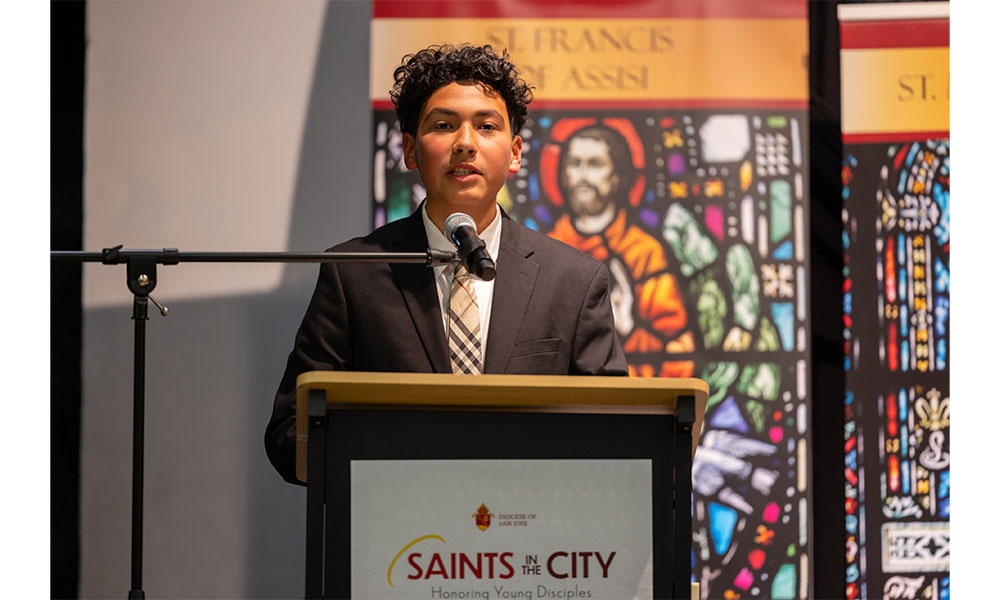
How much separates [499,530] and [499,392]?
0.21 metres

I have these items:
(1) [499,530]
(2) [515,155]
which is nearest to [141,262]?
(1) [499,530]

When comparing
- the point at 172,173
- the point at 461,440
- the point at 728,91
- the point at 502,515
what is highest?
the point at 728,91

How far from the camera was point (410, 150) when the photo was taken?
272 centimetres

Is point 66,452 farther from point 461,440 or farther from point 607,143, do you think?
point 461,440

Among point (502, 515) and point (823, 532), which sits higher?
point (502, 515)

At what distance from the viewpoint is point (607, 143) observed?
3.52 metres

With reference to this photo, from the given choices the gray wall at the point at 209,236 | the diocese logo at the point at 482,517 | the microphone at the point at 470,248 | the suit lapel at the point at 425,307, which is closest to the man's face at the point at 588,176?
the gray wall at the point at 209,236

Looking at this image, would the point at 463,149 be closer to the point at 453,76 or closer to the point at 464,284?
the point at 453,76

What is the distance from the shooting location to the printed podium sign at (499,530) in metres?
1.65

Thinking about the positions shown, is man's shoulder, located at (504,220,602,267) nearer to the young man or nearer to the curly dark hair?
the young man

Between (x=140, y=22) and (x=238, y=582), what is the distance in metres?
1.83

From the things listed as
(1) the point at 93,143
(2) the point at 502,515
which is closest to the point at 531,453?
→ (2) the point at 502,515

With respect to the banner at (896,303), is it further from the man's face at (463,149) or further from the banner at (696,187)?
the man's face at (463,149)

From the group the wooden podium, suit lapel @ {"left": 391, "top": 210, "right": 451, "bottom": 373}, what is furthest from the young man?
the wooden podium
